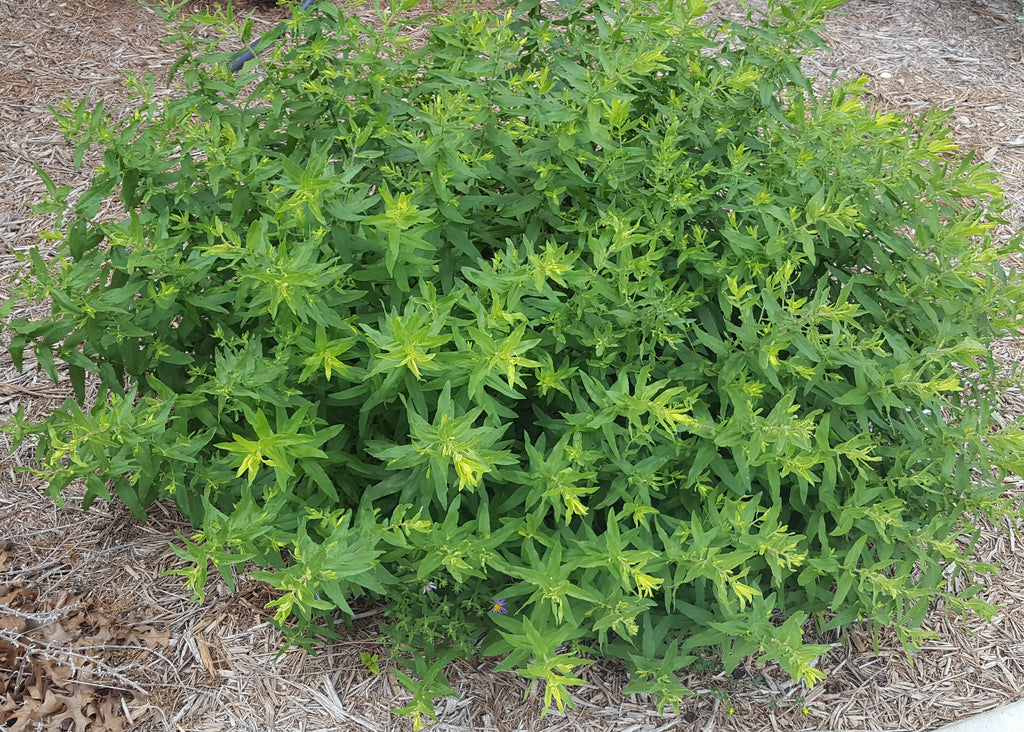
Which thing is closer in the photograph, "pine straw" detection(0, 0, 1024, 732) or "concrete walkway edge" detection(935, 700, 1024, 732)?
"pine straw" detection(0, 0, 1024, 732)

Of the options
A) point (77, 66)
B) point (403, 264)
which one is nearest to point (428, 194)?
point (403, 264)

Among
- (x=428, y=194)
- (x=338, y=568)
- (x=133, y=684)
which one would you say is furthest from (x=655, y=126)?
(x=133, y=684)

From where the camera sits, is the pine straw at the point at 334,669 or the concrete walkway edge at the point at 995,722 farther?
the concrete walkway edge at the point at 995,722

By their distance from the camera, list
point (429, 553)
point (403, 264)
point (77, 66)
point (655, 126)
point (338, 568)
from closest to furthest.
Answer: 1. point (338, 568)
2. point (429, 553)
3. point (403, 264)
4. point (655, 126)
5. point (77, 66)

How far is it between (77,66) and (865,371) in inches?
218

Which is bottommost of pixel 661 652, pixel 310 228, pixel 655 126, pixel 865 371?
pixel 661 652

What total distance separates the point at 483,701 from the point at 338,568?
1255 millimetres

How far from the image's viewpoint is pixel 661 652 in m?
2.96

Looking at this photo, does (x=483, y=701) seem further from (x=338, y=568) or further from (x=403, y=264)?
(x=403, y=264)

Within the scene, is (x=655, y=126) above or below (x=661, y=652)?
above

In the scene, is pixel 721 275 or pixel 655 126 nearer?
pixel 721 275

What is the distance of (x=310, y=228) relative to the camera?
2404 mm

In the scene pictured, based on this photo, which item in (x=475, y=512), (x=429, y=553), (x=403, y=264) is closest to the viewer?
(x=429, y=553)

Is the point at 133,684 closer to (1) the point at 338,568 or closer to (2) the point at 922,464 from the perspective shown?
(1) the point at 338,568
